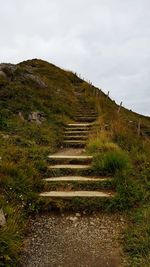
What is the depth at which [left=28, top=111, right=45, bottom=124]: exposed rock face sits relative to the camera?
1193 centimetres

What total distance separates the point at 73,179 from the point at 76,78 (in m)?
20.1

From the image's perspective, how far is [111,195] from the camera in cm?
635

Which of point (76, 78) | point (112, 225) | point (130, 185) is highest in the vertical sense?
point (76, 78)

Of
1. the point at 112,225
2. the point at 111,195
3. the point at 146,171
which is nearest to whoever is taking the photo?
the point at 112,225

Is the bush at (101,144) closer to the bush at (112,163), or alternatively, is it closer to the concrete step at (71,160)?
the concrete step at (71,160)

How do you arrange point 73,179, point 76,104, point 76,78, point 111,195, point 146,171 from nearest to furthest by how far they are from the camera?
point 111,195 → point 73,179 → point 146,171 → point 76,104 → point 76,78

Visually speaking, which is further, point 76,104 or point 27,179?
point 76,104

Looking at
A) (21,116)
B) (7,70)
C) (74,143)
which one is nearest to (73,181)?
(74,143)

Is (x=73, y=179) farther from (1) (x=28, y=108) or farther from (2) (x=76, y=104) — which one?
(2) (x=76, y=104)

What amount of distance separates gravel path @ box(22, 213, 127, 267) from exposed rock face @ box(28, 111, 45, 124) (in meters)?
6.31

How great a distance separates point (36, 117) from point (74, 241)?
750 cm

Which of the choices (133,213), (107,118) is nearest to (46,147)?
(133,213)

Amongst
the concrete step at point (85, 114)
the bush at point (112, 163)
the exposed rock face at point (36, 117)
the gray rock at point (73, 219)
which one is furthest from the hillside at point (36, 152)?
the gray rock at point (73, 219)

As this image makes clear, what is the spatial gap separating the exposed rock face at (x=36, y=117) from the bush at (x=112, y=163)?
15.8 feet
